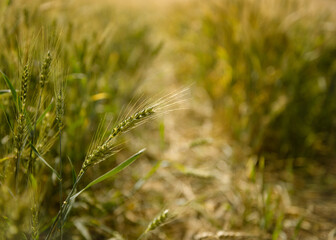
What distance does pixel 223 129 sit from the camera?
1951mm

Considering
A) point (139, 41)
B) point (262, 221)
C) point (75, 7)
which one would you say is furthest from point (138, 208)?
point (139, 41)

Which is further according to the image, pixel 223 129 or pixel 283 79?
pixel 223 129

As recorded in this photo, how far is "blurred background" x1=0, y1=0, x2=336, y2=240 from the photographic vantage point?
1114mm

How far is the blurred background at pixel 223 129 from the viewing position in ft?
3.66

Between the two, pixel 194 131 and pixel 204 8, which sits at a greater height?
pixel 204 8

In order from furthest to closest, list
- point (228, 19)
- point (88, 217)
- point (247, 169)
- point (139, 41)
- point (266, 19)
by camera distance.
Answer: point (139, 41)
point (228, 19)
point (266, 19)
point (247, 169)
point (88, 217)

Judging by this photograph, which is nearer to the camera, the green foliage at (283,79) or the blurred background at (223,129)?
the blurred background at (223,129)

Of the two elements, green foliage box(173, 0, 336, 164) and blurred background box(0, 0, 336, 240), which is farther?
green foliage box(173, 0, 336, 164)

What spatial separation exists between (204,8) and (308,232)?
192 cm

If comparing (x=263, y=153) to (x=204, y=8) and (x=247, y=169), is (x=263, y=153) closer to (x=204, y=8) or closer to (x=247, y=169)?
(x=247, y=169)

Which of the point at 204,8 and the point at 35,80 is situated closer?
the point at 35,80

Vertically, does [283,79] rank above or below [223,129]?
above

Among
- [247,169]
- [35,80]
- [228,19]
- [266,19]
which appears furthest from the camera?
[228,19]

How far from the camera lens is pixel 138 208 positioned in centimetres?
130
